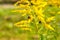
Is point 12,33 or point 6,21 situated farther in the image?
point 6,21

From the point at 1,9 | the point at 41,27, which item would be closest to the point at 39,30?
the point at 41,27

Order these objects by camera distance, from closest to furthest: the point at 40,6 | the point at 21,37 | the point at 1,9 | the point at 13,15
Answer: the point at 40,6 < the point at 21,37 < the point at 13,15 < the point at 1,9

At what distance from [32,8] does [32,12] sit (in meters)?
0.05

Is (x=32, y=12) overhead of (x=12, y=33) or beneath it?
overhead

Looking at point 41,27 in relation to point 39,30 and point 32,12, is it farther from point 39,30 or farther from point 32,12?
point 32,12

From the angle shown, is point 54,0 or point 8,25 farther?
point 8,25

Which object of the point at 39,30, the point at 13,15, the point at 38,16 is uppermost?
the point at 38,16

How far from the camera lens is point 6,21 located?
7.59m

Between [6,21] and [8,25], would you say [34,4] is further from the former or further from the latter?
[6,21]

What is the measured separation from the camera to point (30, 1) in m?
2.76

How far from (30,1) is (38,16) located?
0.22 m

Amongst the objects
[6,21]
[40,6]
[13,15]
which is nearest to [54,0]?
[40,6]

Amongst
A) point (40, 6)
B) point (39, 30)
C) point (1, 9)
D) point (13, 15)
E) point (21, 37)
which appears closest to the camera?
point (40, 6)

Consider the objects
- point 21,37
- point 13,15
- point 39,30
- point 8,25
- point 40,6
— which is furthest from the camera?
point 13,15
